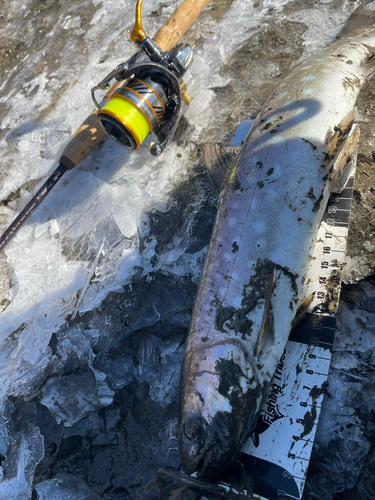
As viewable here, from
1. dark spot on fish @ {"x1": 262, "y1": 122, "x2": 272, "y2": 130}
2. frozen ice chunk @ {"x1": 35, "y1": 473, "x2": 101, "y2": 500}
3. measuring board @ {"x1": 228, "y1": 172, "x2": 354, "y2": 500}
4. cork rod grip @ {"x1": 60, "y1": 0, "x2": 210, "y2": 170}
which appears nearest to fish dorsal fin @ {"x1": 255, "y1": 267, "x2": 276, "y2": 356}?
measuring board @ {"x1": 228, "y1": 172, "x2": 354, "y2": 500}

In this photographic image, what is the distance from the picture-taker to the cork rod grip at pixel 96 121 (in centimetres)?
301

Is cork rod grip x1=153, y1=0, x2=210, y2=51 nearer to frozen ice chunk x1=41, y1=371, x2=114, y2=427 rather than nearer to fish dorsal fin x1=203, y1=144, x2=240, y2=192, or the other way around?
fish dorsal fin x1=203, y1=144, x2=240, y2=192

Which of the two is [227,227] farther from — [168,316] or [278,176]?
[168,316]

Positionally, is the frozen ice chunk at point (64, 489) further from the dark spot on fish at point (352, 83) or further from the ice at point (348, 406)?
the dark spot on fish at point (352, 83)

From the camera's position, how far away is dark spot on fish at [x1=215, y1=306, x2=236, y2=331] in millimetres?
2186

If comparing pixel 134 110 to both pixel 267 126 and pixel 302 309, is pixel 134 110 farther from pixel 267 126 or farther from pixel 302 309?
pixel 302 309

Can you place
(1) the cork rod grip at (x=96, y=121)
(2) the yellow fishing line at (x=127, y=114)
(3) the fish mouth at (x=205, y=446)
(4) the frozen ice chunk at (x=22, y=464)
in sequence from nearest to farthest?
(3) the fish mouth at (x=205, y=446)
(4) the frozen ice chunk at (x=22, y=464)
(2) the yellow fishing line at (x=127, y=114)
(1) the cork rod grip at (x=96, y=121)

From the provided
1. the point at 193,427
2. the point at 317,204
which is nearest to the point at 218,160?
the point at 317,204

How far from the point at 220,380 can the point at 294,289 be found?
2.46 feet

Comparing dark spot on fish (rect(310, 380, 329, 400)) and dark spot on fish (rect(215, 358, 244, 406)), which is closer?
dark spot on fish (rect(215, 358, 244, 406))

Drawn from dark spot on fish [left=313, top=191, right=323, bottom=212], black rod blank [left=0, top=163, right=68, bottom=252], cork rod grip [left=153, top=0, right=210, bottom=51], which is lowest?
dark spot on fish [left=313, top=191, right=323, bottom=212]

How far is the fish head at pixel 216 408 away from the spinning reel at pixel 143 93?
1.74 meters

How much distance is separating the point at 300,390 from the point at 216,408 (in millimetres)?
617

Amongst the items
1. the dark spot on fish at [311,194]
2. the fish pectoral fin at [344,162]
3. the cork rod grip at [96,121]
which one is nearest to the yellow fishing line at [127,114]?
the cork rod grip at [96,121]
